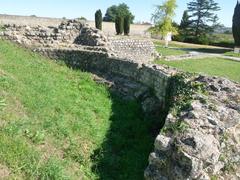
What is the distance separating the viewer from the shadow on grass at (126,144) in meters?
8.80

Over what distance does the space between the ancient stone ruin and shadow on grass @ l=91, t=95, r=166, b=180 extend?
1.60 ft

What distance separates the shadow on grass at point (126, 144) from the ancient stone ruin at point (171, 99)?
0.49m

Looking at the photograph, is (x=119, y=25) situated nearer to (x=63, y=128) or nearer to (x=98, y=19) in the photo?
(x=98, y=19)

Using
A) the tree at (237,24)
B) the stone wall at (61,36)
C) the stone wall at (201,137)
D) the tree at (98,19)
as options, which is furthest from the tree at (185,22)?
the stone wall at (201,137)

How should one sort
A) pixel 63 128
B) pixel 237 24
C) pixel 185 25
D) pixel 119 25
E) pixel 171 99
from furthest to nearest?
pixel 185 25, pixel 119 25, pixel 237 24, pixel 171 99, pixel 63 128

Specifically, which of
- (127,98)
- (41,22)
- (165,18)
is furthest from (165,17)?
(127,98)

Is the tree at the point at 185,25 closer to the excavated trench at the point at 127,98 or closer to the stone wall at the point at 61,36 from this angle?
the stone wall at the point at 61,36

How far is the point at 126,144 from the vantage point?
408 inches

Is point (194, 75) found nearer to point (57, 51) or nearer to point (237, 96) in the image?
point (237, 96)

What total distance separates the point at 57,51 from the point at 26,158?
9.48 m

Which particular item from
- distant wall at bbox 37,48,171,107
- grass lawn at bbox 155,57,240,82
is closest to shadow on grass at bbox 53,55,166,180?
distant wall at bbox 37,48,171,107

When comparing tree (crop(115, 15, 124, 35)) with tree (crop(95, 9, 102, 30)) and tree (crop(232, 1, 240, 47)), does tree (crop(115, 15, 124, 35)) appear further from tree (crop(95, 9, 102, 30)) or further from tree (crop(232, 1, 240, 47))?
tree (crop(232, 1, 240, 47))

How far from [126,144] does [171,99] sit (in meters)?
1.76

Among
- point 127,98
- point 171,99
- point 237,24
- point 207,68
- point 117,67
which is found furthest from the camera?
point 237,24
